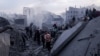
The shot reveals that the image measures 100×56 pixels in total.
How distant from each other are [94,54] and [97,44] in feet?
1.25

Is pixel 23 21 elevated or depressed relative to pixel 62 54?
depressed

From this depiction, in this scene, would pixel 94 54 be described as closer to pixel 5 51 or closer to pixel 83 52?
pixel 83 52

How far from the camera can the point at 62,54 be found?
862cm

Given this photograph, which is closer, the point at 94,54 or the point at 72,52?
the point at 94,54

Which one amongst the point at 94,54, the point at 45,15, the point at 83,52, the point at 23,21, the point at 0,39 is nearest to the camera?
the point at 94,54

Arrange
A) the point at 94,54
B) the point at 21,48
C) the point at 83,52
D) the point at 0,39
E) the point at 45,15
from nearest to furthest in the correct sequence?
1. the point at 94,54
2. the point at 83,52
3. the point at 0,39
4. the point at 21,48
5. the point at 45,15

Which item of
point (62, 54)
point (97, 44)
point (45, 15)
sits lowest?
point (45, 15)

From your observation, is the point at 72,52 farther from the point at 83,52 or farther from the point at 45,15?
the point at 45,15

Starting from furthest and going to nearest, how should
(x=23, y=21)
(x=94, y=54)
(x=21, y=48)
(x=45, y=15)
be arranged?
(x=45, y=15) → (x=23, y=21) → (x=21, y=48) → (x=94, y=54)

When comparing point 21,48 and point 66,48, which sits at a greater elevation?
point 66,48

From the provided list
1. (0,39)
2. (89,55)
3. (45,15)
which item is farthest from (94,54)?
(45,15)

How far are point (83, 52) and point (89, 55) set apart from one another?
1.19 feet

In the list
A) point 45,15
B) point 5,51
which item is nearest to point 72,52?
point 5,51

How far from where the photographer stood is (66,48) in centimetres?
879
